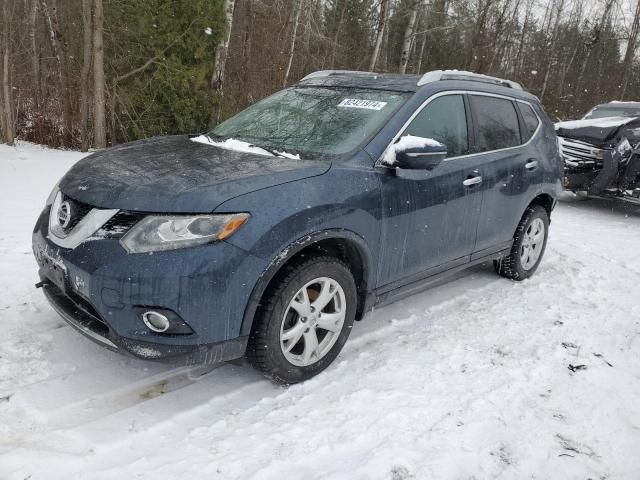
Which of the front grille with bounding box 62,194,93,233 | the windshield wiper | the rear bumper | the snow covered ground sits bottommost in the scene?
the snow covered ground

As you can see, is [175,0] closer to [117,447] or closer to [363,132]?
[363,132]

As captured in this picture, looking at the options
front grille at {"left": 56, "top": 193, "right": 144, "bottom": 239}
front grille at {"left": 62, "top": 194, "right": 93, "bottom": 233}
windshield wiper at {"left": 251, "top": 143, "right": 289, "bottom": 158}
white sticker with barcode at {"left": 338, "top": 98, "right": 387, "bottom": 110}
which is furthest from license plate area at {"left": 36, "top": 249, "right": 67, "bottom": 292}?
white sticker with barcode at {"left": 338, "top": 98, "right": 387, "bottom": 110}

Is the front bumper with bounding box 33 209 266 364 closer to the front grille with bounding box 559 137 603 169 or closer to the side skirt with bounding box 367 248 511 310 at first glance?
the side skirt with bounding box 367 248 511 310

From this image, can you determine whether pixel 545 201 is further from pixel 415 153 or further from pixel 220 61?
pixel 220 61

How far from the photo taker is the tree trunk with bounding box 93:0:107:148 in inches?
402

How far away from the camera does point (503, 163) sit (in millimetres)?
4082

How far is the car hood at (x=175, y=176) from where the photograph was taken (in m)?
2.41

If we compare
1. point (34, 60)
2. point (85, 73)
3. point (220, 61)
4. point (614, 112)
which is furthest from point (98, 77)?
point (614, 112)

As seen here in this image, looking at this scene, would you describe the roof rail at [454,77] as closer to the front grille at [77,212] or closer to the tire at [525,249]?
the tire at [525,249]

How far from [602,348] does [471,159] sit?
165cm

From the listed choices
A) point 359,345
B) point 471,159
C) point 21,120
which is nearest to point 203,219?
point 359,345

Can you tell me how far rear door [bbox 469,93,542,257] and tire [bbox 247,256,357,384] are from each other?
159 cm

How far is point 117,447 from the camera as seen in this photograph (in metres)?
2.28

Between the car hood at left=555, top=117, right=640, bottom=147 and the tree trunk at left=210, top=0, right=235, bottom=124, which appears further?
the tree trunk at left=210, top=0, right=235, bottom=124
